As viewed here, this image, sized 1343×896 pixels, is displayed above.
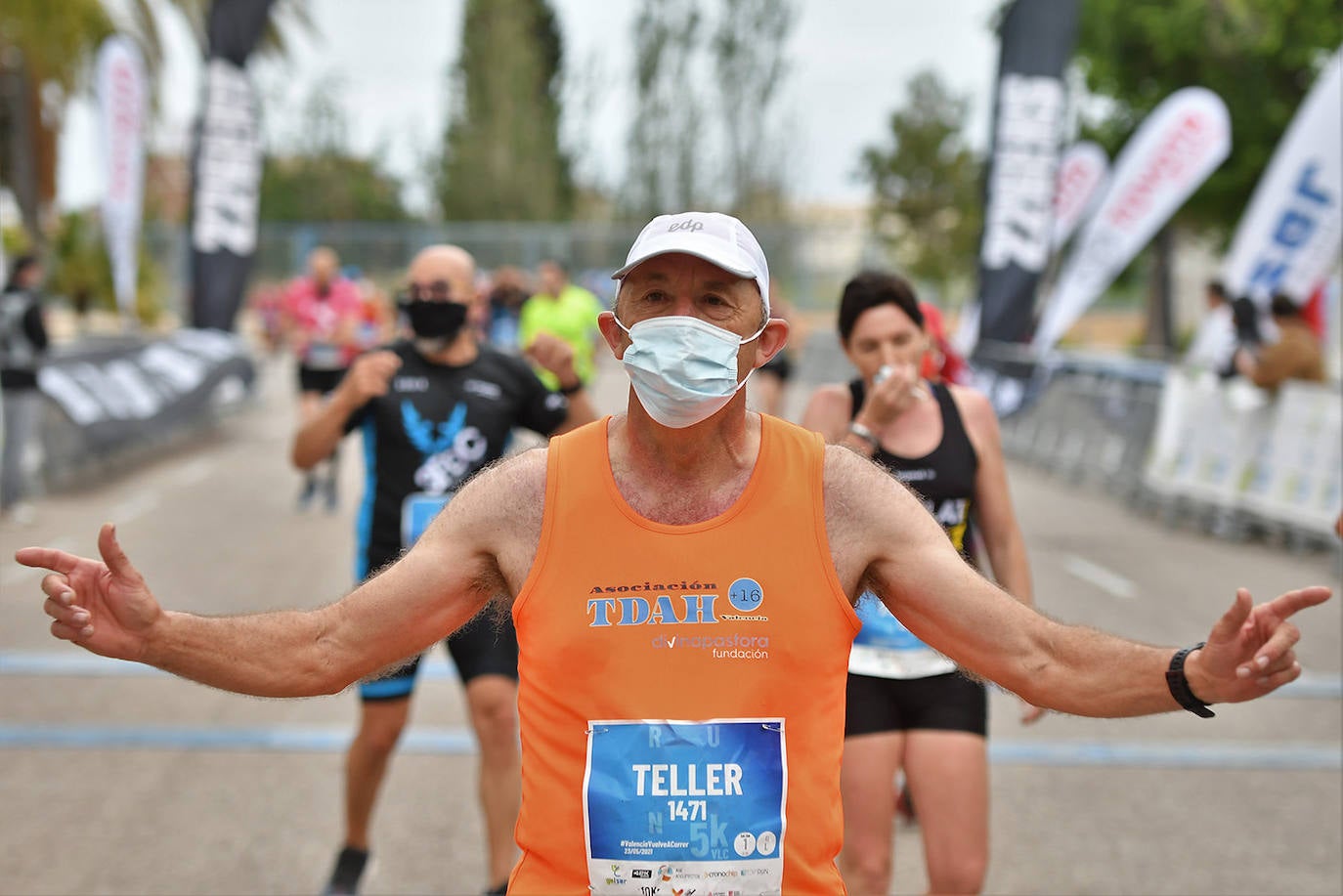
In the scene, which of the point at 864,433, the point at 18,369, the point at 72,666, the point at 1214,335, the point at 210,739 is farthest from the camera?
the point at 1214,335

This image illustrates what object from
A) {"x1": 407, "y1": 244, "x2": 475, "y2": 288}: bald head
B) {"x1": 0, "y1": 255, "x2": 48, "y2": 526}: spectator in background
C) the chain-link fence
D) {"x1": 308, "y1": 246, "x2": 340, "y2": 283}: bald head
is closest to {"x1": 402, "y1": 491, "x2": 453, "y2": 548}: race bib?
{"x1": 407, "y1": 244, "x2": 475, "y2": 288}: bald head

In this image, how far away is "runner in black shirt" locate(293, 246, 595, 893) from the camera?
15.3 ft

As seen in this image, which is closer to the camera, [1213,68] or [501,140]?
[1213,68]

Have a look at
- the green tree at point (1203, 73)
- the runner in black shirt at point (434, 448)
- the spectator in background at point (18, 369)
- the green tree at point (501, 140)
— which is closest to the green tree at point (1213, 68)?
the green tree at point (1203, 73)

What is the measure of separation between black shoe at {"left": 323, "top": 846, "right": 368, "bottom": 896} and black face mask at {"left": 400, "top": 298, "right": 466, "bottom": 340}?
1689 mm

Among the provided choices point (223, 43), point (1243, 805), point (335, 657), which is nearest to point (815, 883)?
point (335, 657)

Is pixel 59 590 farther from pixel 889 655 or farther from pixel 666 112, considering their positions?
pixel 666 112

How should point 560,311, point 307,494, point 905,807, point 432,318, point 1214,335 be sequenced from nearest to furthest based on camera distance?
point 432,318 → point 905,807 → point 560,311 → point 307,494 → point 1214,335

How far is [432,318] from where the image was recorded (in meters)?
5.07

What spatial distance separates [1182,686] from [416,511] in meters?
3.04

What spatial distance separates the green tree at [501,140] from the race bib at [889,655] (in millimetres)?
46285

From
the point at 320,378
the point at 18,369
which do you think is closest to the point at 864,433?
the point at 320,378

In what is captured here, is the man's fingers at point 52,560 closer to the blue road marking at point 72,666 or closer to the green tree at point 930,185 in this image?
the blue road marking at point 72,666

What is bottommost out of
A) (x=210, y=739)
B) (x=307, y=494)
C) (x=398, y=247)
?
(x=398, y=247)
